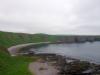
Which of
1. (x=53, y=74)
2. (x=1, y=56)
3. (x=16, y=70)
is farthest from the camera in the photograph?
(x=1, y=56)

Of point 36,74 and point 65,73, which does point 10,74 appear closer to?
point 36,74

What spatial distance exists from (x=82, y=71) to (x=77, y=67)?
3117 mm

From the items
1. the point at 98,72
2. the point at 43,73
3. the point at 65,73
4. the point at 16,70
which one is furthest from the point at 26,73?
the point at 98,72

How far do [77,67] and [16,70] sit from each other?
17.0m

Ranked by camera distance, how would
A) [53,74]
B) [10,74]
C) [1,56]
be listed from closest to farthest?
[10,74], [53,74], [1,56]

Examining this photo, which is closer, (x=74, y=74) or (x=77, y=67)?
(x=74, y=74)

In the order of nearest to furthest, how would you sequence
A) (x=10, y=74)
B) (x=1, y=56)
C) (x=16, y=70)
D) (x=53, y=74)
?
(x=10, y=74) < (x=16, y=70) < (x=53, y=74) < (x=1, y=56)

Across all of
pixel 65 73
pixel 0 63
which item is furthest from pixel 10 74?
pixel 65 73

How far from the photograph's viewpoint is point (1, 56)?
62.8 meters

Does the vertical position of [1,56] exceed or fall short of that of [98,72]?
it exceeds it

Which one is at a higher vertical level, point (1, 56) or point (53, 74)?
point (1, 56)

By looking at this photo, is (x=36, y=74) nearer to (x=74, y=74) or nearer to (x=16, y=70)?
(x=16, y=70)

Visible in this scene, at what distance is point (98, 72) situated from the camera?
2376 inches

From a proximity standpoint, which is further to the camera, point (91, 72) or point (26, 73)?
point (91, 72)
